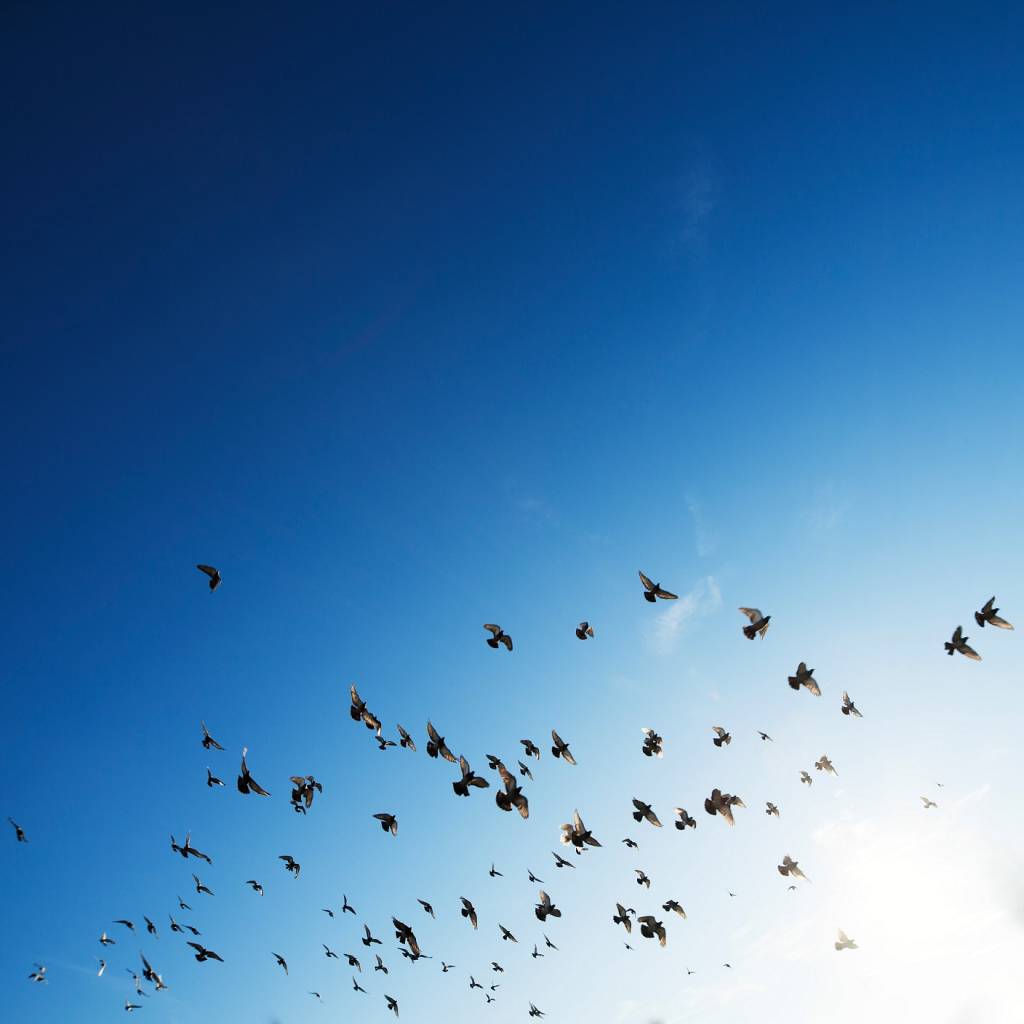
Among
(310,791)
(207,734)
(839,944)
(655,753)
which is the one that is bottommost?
(839,944)

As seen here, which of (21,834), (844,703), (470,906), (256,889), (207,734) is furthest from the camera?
(256,889)

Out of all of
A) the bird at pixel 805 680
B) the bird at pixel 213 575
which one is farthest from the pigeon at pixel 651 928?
the bird at pixel 213 575

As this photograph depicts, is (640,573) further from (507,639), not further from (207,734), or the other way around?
(207,734)

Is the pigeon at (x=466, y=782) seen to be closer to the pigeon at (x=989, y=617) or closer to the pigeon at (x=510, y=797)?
the pigeon at (x=510, y=797)

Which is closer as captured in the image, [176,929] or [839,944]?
[839,944]

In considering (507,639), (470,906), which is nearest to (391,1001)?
(470,906)

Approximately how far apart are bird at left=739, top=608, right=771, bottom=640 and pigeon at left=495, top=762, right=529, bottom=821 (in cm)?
988

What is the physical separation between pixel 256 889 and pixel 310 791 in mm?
13531

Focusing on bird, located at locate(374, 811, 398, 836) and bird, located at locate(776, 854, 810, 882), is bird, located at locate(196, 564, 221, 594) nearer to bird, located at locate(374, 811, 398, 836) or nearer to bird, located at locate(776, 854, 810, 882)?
bird, located at locate(374, 811, 398, 836)

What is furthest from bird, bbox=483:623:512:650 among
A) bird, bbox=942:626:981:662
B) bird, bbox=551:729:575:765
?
bird, bbox=942:626:981:662

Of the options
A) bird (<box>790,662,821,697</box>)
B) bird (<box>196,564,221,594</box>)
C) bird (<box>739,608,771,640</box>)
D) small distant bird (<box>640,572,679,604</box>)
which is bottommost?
bird (<box>790,662,821,697</box>)

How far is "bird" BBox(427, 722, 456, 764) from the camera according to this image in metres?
20.0

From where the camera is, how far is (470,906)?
2238 cm

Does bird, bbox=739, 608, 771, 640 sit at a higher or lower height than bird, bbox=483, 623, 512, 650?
lower
